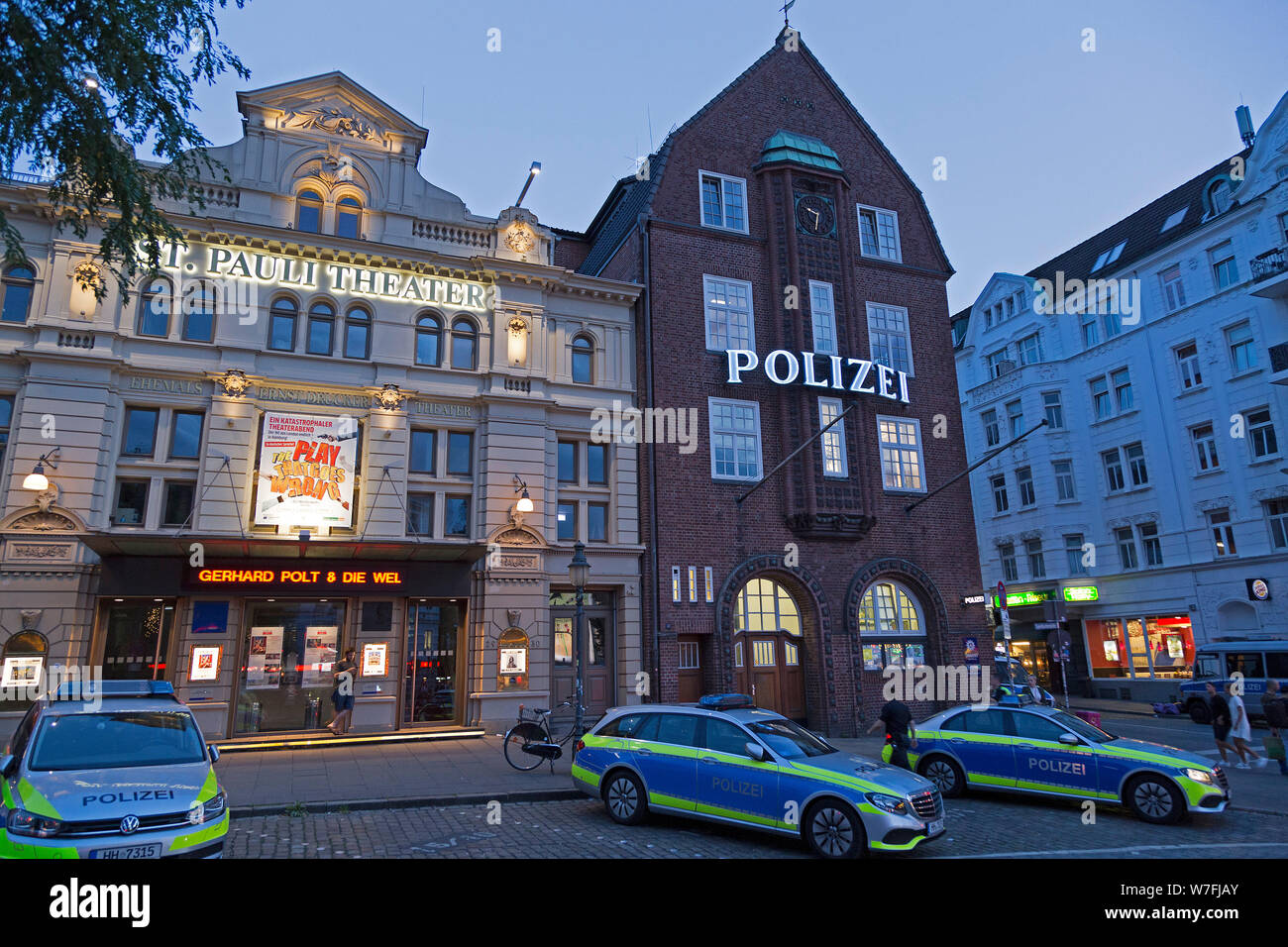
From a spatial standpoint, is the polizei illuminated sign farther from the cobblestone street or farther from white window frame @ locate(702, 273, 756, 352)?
the cobblestone street

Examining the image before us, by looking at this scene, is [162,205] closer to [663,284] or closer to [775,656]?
[663,284]

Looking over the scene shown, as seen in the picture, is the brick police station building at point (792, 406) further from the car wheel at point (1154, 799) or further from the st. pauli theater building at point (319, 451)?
the car wheel at point (1154, 799)

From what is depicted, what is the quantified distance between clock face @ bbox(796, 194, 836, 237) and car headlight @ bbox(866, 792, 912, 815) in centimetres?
1977

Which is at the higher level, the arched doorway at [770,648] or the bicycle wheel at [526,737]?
the arched doorway at [770,648]

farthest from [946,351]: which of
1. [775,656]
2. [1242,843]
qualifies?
[1242,843]

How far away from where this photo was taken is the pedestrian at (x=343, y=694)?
1744 cm

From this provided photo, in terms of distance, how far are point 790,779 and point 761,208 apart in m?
20.0

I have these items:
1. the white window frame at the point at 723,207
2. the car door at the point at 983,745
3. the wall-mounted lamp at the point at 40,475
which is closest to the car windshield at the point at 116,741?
the wall-mounted lamp at the point at 40,475

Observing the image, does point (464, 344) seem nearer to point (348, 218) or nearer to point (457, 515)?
point (348, 218)

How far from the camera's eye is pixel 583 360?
22.5 m

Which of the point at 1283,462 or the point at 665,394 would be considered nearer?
the point at 665,394

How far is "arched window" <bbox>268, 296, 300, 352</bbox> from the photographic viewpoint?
1917 centimetres

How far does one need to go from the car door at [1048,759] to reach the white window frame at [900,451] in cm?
1239

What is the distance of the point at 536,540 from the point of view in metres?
19.9
